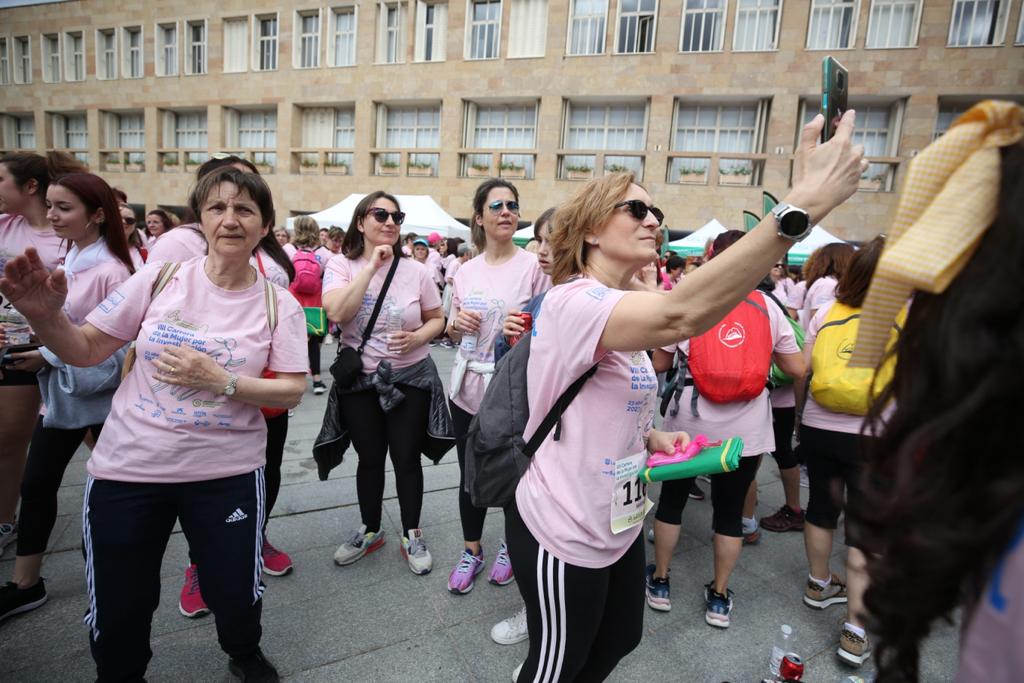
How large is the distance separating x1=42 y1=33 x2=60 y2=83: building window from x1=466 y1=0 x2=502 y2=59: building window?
71.5ft

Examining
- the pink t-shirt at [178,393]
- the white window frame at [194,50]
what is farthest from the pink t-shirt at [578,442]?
the white window frame at [194,50]

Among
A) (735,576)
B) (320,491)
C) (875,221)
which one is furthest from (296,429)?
(875,221)

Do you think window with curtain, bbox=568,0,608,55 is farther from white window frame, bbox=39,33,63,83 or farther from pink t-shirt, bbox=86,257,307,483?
white window frame, bbox=39,33,63,83

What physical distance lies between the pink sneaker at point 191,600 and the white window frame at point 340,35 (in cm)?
2358

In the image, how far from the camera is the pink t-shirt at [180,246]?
266 centimetres

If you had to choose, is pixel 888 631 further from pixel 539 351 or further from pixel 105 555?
pixel 105 555

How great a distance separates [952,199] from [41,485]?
11.8ft

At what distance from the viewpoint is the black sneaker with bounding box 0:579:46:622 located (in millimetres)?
2534

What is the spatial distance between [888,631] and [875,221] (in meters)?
20.5

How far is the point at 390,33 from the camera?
21938mm

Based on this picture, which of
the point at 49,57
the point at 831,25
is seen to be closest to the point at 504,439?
the point at 831,25

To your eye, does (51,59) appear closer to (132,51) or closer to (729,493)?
(132,51)

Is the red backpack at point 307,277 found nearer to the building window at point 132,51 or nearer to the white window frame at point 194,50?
the white window frame at point 194,50

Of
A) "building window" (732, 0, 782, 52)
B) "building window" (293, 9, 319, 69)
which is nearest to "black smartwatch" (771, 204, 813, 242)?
→ "building window" (732, 0, 782, 52)
